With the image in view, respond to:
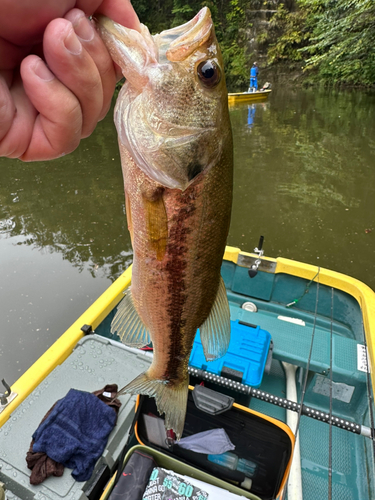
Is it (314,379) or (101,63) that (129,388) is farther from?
(314,379)

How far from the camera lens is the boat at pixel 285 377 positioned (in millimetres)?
2051

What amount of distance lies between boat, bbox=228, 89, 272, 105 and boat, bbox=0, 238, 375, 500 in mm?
17376

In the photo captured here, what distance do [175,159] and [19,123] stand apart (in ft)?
1.84

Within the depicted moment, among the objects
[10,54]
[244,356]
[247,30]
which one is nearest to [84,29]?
[10,54]

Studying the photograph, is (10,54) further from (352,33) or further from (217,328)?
(352,33)

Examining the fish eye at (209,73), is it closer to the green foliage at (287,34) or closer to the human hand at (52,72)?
the human hand at (52,72)

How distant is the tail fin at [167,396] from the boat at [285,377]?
20.7 inches

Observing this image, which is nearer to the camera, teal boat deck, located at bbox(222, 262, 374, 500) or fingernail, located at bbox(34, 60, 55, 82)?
fingernail, located at bbox(34, 60, 55, 82)

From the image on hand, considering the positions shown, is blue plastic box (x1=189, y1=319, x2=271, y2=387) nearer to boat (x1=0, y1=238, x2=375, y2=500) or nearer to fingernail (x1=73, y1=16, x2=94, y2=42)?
boat (x1=0, y1=238, x2=375, y2=500)

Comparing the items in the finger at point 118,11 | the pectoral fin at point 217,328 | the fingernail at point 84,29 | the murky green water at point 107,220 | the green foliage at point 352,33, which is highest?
the green foliage at point 352,33

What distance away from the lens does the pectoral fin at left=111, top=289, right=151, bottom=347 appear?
153 cm

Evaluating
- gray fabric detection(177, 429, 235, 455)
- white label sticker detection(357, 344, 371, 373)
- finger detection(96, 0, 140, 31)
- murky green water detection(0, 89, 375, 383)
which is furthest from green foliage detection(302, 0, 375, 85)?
gray fabric detection(177, 429, 235, 455)

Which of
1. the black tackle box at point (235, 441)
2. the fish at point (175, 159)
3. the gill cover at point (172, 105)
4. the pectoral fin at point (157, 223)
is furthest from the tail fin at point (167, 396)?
the gill cover at point (172, 105)

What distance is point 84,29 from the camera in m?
0.94
